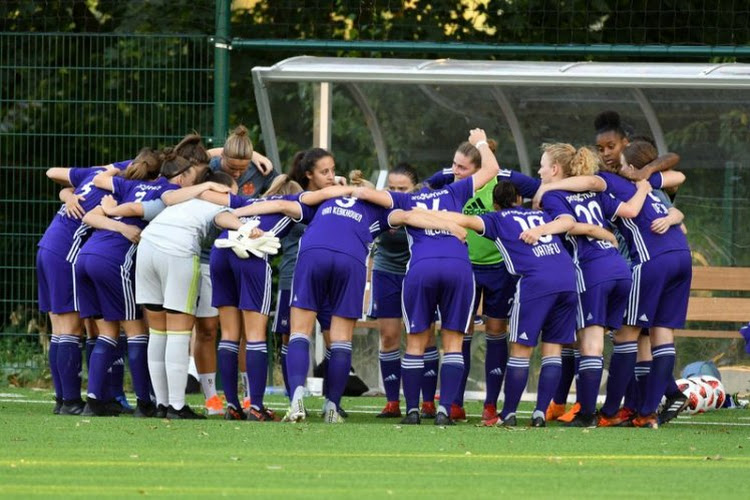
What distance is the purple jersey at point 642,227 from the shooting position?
9078 mm

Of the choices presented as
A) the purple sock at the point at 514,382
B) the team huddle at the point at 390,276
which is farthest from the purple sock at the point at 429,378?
the purple sock at the point at 514,382

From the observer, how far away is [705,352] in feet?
40.0

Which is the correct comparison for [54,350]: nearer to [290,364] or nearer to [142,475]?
[290,364]

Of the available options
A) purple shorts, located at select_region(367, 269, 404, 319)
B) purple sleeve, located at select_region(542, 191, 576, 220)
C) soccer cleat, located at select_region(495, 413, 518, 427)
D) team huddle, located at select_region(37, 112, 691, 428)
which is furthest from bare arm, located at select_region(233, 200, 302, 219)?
soccer cleat, located at select_region(495, 413, 518, 427)

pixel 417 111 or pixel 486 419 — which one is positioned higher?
pixel 417 111

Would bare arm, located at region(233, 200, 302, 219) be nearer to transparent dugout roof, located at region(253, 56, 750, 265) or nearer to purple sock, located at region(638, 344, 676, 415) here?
purple sock, located at region(638, 344, 676, 415)

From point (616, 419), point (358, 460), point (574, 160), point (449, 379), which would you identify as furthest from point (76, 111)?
point (358, 460)

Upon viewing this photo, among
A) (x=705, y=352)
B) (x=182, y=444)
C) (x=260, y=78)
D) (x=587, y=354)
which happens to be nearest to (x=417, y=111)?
(x=260, y=78)

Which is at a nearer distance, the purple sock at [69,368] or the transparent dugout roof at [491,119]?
the purple sock at [69,368]

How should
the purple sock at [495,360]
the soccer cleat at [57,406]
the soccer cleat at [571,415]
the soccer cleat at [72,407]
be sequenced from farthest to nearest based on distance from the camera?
the purple sock at [495,360], the soccer cleat at [57,406], the soccer cleat at [72,407], the soccer cleat at [571,415]

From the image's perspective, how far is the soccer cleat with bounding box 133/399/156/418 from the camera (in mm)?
9273

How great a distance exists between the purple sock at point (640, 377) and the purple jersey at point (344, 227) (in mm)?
1930

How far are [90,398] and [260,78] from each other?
3592 millimetres

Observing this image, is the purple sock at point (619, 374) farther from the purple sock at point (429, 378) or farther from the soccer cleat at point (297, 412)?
the soccer cleat at point (297, 412)
